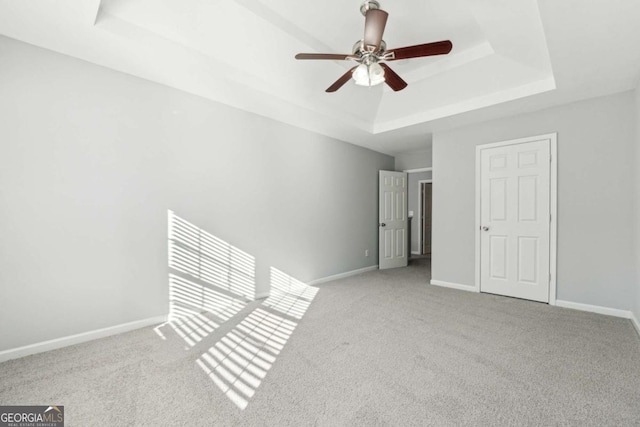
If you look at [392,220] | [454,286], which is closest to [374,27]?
[454,286]

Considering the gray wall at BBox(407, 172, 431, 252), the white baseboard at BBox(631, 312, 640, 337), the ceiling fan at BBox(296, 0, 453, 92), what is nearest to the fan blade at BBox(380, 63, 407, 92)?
the ceiling fan at BBox(296, 0, 453, 92)

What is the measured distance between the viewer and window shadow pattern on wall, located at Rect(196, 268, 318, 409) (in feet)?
6.13

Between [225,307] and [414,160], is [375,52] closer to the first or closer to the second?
[225,307]

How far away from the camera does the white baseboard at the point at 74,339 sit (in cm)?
216

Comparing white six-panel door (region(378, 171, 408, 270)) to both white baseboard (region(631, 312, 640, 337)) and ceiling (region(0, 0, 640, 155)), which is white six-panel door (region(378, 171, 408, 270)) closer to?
ceiling (region(0, 0, 640, 155))

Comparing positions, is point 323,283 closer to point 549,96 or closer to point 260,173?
point 260,173

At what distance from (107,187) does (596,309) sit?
17.2ft

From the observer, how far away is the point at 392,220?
18.8 feet

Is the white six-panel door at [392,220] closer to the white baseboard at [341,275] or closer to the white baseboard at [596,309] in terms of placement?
the white baseboard at [341,275]

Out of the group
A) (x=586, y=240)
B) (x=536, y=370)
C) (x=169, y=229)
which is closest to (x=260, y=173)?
(x=169, y=229)

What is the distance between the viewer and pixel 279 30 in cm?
271

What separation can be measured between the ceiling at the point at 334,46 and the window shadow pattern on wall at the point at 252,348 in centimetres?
245

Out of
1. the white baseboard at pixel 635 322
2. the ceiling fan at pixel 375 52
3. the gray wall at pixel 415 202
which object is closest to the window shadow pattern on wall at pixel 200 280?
the ceiling fan at pixel 375 52

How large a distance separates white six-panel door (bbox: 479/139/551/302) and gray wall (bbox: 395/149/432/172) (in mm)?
1903
